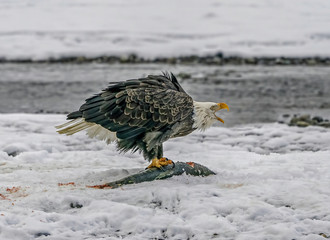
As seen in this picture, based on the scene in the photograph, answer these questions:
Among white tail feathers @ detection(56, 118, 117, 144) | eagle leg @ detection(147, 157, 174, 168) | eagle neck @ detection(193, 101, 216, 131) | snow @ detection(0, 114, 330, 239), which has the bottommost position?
snow @ detection(0, 114, 330, 239)

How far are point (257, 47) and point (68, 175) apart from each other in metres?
13.8

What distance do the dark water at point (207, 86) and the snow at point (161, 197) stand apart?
11.7 ft

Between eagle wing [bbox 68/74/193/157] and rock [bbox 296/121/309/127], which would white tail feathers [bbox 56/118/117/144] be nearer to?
eagle wing [bbox 68/74/193/157]

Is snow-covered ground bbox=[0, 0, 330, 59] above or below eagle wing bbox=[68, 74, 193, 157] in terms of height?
above

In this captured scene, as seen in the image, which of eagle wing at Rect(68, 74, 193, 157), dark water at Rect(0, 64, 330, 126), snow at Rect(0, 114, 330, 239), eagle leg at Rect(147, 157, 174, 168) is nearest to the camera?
snow at Rect(0, 114, 330, 239)

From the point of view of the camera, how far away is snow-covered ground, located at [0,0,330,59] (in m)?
18.9

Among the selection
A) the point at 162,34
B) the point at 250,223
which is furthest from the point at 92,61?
the point at 250,223

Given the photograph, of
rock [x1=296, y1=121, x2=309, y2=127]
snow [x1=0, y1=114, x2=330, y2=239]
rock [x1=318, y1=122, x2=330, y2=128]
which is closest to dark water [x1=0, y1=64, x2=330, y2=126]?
rock [x1=296, y1=121, x2=309, y2=127]

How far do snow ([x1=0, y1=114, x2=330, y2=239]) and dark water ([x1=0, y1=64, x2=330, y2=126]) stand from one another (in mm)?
3573

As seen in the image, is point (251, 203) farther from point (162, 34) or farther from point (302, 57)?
point (162, 34)

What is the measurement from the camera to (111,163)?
700 centimetres

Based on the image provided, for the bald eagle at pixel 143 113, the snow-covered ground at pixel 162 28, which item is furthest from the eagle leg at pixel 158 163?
the snow-covered ground at pixel 162 28

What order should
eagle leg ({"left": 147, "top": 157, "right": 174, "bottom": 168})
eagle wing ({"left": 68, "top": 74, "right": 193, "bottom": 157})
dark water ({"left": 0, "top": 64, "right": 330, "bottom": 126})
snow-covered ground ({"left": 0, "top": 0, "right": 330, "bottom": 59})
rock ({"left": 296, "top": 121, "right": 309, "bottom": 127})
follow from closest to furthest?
eagle wing ({"left": 68, "top": 74, "right": 193, "bottom": 157}), eagle leg ({"left": 147, "top": 157, "right": 174, "bottom": 168}), rock ({"left": 296, "top": 121, "right": 309, "bottom": 127}), dark water ({"left": 0, "top": 64, "right": 330, "bottom": 126}), snow-covered ground ({"left": 0, "top": 0, "right": 330, "bottom": 59})

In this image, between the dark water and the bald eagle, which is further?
the dark water
